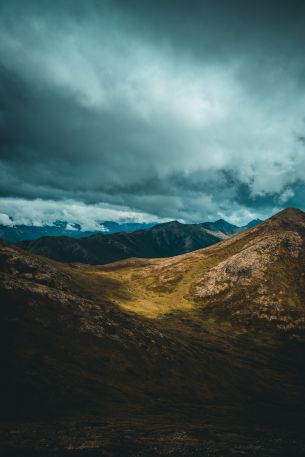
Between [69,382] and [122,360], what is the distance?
104 ft

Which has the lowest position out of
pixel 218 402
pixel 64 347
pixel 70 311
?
pixel 218 402

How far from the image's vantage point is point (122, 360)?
130250 mm

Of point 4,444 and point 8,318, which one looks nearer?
point 4,444

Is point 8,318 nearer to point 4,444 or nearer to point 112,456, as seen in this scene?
point 4,444

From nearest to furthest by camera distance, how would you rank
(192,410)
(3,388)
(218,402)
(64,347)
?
(3,388) < (192,410) < (218,402) < (64,347)

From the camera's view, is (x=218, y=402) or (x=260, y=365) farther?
(x=260, y=365)

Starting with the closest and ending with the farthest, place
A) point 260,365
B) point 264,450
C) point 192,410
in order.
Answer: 1. point 264,450
2. point 192,410
3. point 260,365

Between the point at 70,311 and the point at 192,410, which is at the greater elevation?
the point at 70,311

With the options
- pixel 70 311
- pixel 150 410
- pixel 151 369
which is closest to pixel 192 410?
pixel 150 410

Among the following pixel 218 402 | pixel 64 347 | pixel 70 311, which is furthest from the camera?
pixel 70 311

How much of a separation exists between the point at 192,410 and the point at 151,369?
102 feet

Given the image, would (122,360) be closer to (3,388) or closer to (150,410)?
(150,410)

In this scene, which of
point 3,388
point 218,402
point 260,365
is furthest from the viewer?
point 260,365

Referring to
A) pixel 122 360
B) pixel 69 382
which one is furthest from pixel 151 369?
pixel 69 382
